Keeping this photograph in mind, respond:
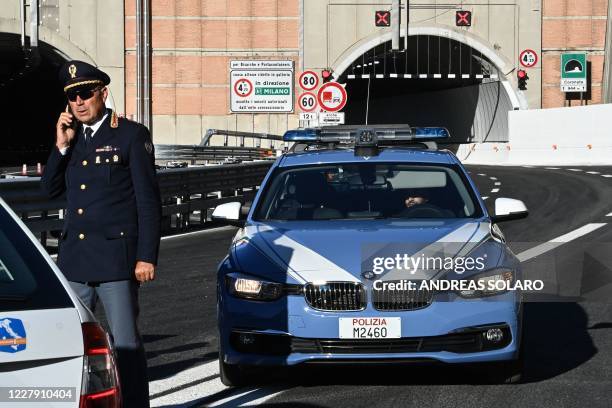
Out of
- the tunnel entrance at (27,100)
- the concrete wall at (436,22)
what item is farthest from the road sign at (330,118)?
the concrete wall at (436,22)

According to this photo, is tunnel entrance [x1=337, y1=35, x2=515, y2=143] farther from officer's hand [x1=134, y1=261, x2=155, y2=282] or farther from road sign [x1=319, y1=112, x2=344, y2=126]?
officer's hand [x1=134, y1=261, x2=155, y2=282]

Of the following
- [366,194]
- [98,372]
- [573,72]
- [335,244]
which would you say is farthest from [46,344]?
[573,72]

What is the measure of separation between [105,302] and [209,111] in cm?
5451

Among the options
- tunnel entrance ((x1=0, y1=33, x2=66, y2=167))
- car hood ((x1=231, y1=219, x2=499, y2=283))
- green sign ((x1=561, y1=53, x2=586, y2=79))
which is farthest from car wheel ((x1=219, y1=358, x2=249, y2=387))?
green sign ((x1=561, y1=53, x2=586, y2=79))

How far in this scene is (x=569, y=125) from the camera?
165 feet

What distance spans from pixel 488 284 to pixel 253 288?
1337 mm

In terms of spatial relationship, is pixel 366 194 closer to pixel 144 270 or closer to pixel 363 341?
pixel 363 341

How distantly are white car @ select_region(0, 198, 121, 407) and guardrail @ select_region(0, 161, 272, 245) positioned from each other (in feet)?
35.7

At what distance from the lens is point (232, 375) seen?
7.91 meters

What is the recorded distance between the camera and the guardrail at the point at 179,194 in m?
16.2

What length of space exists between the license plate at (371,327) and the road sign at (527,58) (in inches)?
2089

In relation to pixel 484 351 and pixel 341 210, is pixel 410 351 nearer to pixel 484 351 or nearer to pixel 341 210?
pixel 484 351

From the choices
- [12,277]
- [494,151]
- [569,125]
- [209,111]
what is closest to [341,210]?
[12,277]

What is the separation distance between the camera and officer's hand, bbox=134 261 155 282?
5.98 m
